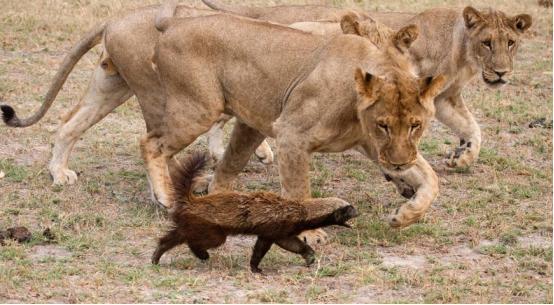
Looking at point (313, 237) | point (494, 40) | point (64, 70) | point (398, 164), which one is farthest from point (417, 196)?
point (64, 70)

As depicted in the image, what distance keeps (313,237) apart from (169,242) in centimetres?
98

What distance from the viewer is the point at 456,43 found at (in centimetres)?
936

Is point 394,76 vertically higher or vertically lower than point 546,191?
higher

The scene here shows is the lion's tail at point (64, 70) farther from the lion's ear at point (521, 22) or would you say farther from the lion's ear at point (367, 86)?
the lion's ear at point (521, 22)

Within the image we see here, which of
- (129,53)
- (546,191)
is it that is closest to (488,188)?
(546,191)

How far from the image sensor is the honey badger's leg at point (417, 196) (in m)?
6.92

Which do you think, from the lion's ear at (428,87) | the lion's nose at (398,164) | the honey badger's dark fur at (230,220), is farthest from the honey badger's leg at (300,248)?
the lion's ear at (428,87)

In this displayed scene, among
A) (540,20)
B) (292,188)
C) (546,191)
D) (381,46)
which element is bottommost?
(540,20)

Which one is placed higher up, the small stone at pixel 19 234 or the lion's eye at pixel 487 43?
the lion's eye at pixel 487 43

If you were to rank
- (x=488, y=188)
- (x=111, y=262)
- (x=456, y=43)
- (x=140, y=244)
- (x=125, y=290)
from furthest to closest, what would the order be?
(x=456, y=43)
(x=488, y=188)
(x=140, y=244)
(x=111, y=262)
(x=125, y=290)

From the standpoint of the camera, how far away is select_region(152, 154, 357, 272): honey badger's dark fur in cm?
625

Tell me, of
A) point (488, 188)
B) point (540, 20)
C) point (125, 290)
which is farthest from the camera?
point (540, 20)

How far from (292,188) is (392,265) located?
792mm

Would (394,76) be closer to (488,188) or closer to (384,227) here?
(384,227)
